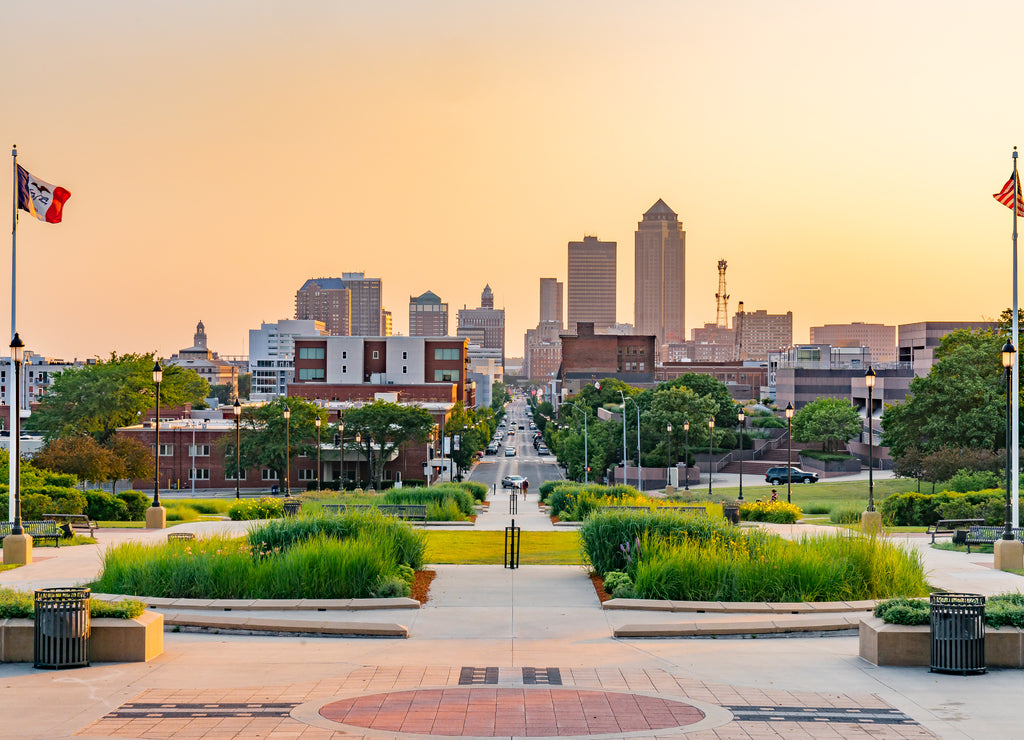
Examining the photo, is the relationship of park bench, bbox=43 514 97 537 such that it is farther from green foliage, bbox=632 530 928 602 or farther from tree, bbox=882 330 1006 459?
tree, bbox=882 330 1006 459

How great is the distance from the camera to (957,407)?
6191cm

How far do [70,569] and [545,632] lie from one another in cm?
1212

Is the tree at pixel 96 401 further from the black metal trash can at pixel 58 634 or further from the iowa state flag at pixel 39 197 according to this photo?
the black metal trash can at pixel 58 634

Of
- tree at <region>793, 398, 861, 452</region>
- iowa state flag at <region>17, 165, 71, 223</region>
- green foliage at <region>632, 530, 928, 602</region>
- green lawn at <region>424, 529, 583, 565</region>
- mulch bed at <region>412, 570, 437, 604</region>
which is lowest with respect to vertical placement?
green lawn at <region>424, 529, 583, 565</region>

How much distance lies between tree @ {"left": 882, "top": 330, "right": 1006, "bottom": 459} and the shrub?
4300cm

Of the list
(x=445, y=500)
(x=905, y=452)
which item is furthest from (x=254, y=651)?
(x=905, y=452)

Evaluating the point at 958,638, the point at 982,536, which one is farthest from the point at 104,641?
the point at 982,536

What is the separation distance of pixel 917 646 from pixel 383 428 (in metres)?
82.1

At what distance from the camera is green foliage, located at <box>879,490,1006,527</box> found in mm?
37188

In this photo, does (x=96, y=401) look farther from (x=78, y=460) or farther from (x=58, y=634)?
(x=58, y=634)

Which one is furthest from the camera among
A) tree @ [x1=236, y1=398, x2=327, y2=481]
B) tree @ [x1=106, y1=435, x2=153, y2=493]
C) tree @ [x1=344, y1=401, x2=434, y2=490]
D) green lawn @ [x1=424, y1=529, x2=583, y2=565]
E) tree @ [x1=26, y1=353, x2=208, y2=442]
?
tree @ [x1=344, y1=401, x2=434, y2=490]

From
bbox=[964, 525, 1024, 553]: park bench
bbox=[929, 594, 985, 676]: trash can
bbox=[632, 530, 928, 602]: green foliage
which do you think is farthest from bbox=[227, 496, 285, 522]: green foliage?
bbox=[929, 594, 985, 676]: trash can

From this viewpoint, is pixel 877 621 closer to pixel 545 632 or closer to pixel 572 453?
pixel 545 632

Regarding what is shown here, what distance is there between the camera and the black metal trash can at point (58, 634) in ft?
48.0
